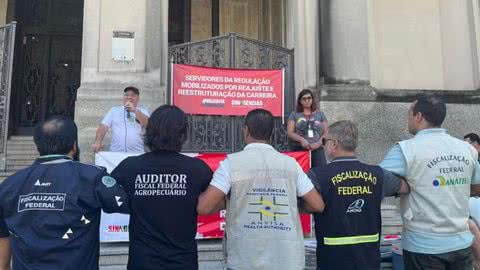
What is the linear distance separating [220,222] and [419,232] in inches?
130

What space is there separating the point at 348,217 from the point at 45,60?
10621 mm

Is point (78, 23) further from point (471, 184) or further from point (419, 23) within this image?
point (471, 184)

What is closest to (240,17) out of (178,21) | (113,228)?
(178,21)

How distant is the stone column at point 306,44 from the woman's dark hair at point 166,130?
19.9ft

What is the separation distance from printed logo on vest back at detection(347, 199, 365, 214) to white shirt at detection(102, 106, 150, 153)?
159 inches

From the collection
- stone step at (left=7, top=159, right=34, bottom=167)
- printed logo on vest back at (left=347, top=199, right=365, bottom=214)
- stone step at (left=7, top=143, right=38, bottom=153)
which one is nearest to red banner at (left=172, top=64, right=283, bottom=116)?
stone step at (left=7, top=159, right=34, bottom=167)

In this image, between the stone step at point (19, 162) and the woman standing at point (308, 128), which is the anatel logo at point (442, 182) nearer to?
the woman standing at point (308, 128)

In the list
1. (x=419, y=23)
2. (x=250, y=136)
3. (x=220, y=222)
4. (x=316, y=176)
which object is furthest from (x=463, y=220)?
(x=419, y=23)

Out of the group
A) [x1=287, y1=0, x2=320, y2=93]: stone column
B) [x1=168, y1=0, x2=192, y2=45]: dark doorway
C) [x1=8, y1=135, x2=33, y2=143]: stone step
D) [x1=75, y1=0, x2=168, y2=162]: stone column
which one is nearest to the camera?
[x1=75, y1=0, x2=168, y2=162]: stone column

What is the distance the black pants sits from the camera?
125 inches

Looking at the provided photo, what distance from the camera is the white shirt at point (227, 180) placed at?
298 cm

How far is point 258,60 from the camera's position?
8562 mm

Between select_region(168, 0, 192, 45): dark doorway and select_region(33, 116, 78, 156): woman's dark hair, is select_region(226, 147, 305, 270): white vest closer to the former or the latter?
select_region(33, 116, 78, 156): woman's dark hair

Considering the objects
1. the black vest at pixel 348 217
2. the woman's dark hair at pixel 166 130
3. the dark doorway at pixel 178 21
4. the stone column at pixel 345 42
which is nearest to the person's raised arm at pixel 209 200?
the woman's dark hair at pixel 166 130
